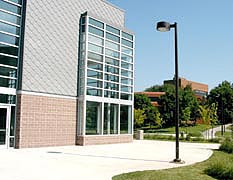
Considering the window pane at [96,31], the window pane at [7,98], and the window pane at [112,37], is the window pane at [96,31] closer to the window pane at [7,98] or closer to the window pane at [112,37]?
the window pane at [112,37]

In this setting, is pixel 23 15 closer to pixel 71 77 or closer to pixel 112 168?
pixel 71 77

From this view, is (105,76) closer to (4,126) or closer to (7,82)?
(7,82)

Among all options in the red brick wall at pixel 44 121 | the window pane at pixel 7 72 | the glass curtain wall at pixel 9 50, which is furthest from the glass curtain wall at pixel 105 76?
the window pane at pixel 7 72

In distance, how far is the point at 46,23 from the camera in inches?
736

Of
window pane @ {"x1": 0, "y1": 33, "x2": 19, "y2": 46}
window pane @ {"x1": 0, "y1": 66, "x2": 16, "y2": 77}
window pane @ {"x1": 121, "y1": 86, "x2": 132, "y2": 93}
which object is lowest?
window pane @ {"x1": 121, "y1": 86, "x2": 132, "y2": 93}

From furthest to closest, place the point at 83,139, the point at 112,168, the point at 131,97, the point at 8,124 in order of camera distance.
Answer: the point at 131,97 → the point at 83,139 → the point at 8,124 → the point at 112,168

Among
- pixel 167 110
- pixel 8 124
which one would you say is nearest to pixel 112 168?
pixel 8 124

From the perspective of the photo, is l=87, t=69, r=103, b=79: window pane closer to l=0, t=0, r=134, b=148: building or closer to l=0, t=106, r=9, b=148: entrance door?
l=0, t=0, r=134, b=148: building

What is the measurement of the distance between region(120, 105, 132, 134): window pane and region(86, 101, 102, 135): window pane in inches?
103

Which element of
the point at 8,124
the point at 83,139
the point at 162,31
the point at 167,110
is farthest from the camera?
the point at 167,110

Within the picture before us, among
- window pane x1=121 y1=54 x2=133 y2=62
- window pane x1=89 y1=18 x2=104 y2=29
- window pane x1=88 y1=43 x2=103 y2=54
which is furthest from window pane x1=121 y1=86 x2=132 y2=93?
window pane x1=89 y1=18 x2=104 y2=29

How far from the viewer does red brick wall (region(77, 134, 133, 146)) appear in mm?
20234

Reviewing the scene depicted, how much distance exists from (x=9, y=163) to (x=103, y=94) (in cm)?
1150

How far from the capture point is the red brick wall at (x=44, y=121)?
17.0m
